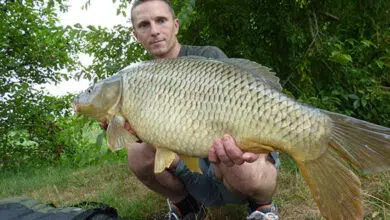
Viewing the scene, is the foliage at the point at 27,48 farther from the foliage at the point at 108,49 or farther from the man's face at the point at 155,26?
the man's face at the point at 155,26

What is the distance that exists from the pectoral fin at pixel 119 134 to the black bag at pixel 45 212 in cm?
41

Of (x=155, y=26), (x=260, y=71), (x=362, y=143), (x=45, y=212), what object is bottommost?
(x=45, y=212)

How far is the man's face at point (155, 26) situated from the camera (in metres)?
1.63

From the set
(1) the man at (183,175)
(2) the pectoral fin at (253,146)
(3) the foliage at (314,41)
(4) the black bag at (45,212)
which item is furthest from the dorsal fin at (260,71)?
(3) the foliage at (314,41)

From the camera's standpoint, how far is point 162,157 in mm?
1097

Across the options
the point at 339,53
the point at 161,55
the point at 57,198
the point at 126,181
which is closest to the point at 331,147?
the point at 161,55

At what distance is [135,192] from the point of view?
225 cm

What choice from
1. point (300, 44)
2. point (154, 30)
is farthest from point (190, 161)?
point (300, 44)

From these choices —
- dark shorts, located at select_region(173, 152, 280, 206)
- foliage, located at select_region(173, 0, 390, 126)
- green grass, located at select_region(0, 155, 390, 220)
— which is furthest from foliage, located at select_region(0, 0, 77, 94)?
dark shorts, located at select_region(173, 152, 280, 206)

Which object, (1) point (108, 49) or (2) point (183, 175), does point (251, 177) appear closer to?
(2) point (183, 175)

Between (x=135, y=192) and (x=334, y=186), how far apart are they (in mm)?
1524

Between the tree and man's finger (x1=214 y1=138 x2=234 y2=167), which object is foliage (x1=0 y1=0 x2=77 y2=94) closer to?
the tree

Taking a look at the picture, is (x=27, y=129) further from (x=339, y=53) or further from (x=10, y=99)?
(x=339, y=53)

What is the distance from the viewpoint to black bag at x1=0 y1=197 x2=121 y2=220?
1.42m
